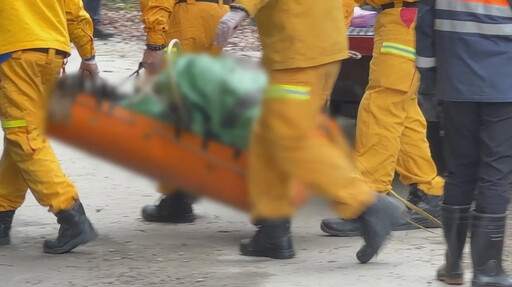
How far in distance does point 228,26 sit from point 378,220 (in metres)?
1.23

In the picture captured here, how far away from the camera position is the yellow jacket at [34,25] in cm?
508

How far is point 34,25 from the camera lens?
513cm

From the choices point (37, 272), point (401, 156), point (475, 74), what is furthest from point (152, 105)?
point (401, 156)

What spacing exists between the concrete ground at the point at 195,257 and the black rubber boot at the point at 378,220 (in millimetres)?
175

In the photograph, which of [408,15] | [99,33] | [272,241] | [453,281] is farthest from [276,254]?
[99,33]

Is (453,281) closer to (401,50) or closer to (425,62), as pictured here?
(425,62)

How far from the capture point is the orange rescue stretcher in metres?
3.11

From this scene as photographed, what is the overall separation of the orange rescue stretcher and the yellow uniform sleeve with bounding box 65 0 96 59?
2.26 metres

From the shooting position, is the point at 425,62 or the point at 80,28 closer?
the point at 425,62

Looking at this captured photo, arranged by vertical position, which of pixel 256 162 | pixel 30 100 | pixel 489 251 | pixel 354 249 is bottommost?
pixel 354 249

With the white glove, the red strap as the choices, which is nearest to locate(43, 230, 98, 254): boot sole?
the white glove

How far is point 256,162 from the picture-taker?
316cm

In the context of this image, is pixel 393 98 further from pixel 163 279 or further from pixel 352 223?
pixel 163 279

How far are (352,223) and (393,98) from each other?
0.71 meters
